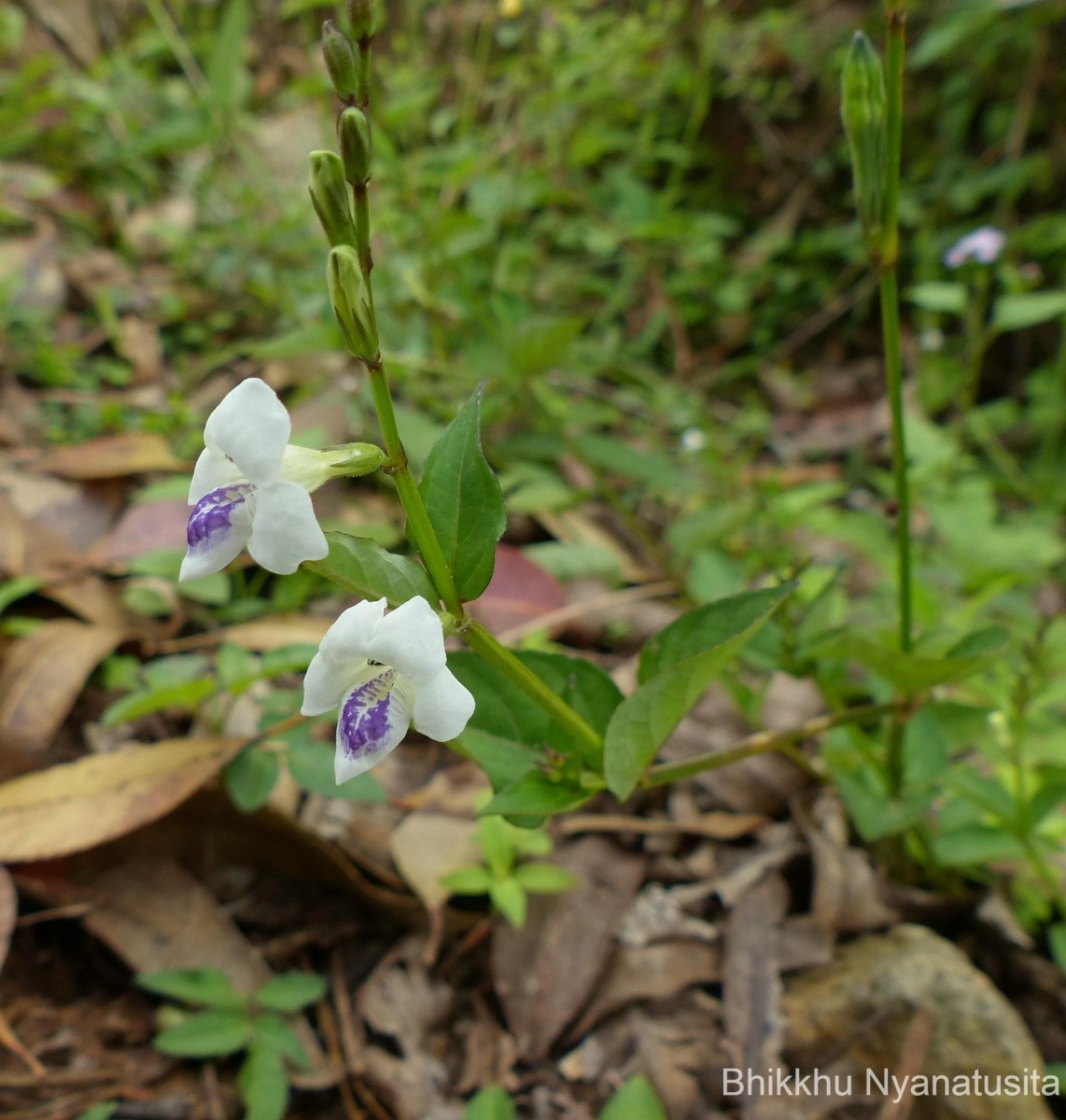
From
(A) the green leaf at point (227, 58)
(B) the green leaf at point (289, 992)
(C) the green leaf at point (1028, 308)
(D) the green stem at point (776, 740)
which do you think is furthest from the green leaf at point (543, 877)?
(A) the green leaf at point (227, 58)

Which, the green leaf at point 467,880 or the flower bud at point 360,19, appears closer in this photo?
the flower bud at point 360,19

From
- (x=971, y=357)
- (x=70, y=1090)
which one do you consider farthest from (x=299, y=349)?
(x=971, y=357)

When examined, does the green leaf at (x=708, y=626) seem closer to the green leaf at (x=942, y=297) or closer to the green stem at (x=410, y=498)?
the green stem at (x=410, y=498)

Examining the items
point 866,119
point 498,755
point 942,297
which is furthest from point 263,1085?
point 942,297

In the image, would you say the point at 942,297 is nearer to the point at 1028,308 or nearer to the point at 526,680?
the point at 1028,308

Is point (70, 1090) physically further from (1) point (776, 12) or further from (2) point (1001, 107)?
(1) point (776, 12)

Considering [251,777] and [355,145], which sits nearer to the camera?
[355,145]
